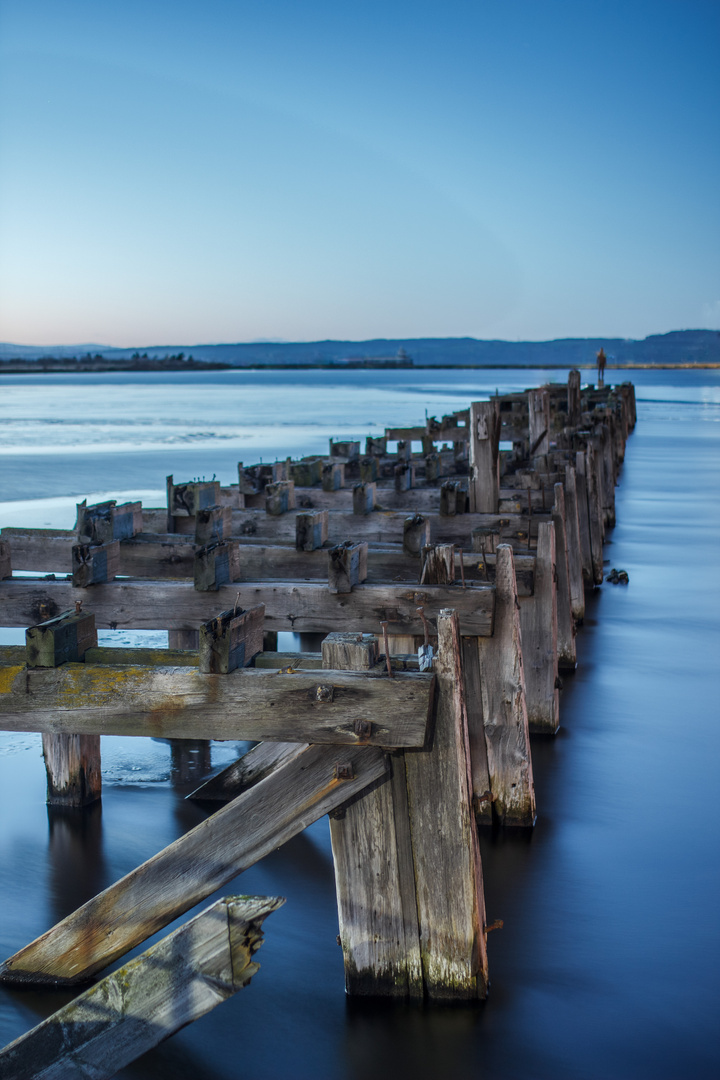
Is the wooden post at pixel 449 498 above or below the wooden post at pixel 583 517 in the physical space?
above

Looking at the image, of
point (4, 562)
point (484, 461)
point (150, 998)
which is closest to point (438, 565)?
point (4, 562)

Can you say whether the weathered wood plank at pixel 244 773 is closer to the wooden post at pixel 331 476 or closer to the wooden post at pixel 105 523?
the wooden post at pixel 105 523

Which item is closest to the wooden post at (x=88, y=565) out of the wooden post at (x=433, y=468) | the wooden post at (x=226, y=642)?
the wooden post at (x=226, y=642)

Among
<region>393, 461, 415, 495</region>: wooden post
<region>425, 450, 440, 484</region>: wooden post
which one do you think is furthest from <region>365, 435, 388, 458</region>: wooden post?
<region>393, 461, 415, 495</region>: wooden post

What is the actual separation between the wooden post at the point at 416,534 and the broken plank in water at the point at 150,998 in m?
3.51

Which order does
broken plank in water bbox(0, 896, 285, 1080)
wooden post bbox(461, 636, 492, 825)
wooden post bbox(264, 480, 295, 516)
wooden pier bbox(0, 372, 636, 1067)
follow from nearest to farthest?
broken plank in water bbox(0, 896, 285, 1080) < wooden pier bbox(0, 372, 636, 1067) < wooden post bbox(461, 636, 492, 825) < wooden post bbox(264, 480, 295, 516)

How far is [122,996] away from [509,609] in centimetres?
317

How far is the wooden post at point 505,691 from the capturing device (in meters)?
5.70

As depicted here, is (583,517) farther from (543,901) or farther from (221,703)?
(221,703)

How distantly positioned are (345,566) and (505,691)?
1.28 m

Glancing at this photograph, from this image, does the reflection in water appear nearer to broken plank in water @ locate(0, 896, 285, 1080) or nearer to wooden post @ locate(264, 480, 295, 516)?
broken plank in water @ locate(0, 896, 285, 1080)

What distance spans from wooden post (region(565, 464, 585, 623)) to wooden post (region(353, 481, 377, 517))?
9.65 ft

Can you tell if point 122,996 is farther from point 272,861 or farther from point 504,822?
point 504,822

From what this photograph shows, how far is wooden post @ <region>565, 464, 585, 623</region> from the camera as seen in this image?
411 inches
